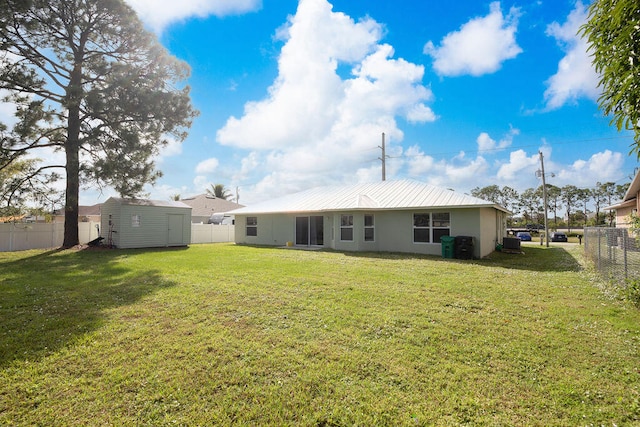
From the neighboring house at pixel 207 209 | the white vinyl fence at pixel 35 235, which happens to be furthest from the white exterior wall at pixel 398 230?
the neighboring house at pixel 207 209

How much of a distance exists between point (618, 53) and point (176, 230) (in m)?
21.1

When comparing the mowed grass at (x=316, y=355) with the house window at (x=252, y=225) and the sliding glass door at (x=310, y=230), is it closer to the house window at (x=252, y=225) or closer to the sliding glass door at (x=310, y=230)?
the sliding glass door at (x=310, y=230)

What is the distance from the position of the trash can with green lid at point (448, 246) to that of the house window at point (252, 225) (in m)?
12.6

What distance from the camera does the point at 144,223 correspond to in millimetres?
18375

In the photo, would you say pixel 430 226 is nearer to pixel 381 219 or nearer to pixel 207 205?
pixel 381 219

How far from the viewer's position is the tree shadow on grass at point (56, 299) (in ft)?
13.9

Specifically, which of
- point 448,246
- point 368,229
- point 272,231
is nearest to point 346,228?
point 368,229

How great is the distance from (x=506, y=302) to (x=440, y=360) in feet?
11.2

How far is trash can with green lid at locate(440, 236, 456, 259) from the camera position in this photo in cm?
1321

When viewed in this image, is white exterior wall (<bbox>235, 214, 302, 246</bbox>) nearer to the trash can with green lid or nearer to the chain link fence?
the trash can with green lid

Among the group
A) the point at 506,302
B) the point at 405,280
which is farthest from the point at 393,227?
the point at 506,302

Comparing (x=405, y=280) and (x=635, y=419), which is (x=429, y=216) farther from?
(x=635, y=419)

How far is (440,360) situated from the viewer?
3699mm

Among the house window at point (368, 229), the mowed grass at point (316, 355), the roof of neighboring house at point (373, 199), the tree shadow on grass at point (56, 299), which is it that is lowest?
the mowed grass at point (316, 355)
